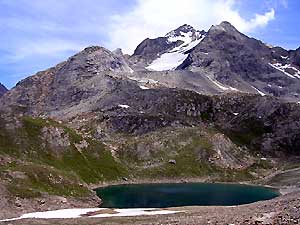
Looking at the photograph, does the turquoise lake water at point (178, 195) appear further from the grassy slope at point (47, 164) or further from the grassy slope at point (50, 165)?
the grassy slope at point (47, 164)

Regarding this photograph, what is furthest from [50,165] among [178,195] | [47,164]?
[178,195]

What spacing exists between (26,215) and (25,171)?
3041 cm

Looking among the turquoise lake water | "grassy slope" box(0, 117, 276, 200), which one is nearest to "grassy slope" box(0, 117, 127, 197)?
"grassy slope" box(0, 117, 276, 200)

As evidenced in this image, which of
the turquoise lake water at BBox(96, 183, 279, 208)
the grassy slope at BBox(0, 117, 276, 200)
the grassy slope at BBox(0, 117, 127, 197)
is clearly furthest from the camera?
the turquoise lake water at BBox(96, 183, 279, 208)

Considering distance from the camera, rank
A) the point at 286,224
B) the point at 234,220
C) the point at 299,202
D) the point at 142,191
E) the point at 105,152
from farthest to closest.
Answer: the point at 105,152
the point at 142,191
the point at 299,202
the point at 234,220
the point at 286,224

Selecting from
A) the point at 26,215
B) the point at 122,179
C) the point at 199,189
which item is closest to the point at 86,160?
the point at 122,179

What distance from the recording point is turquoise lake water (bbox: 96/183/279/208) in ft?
419

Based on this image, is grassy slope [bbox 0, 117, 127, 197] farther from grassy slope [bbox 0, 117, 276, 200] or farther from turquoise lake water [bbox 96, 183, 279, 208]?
turquoise lake water [bbox 96, 183, 279, 208]

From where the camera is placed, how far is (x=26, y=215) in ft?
275

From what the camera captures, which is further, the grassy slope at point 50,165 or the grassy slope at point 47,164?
the grassy slope at point 50,165

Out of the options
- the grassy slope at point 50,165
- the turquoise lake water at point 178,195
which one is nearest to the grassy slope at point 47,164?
the grassy slope at point 50,165

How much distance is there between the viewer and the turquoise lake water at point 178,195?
128 metres

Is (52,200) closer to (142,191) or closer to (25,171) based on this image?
(25,171)

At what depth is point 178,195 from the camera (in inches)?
5856
